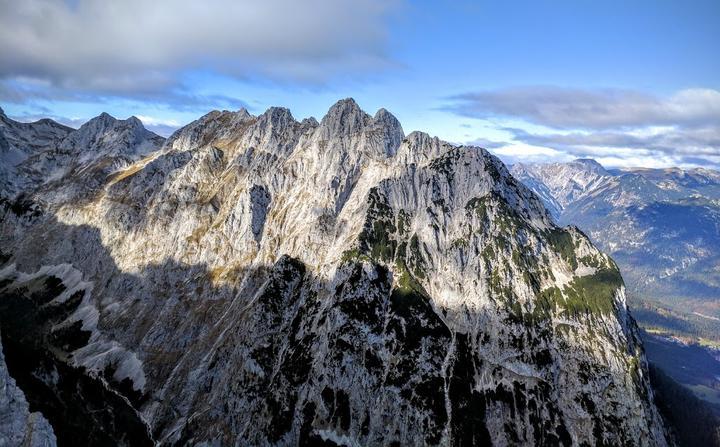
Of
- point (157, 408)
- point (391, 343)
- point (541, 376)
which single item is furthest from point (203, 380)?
point (541, 376)

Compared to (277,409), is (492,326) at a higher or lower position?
higher

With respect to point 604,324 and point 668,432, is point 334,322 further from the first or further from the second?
point 668,432

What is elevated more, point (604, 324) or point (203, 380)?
point (604, 324)

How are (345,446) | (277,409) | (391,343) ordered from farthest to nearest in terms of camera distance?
(391,343) → (277,409) → (345,446)

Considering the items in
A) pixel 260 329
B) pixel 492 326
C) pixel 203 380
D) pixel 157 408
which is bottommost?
pixel 157 408

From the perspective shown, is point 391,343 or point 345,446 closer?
point 345,446

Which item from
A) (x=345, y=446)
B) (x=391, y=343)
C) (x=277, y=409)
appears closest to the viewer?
(x=345, y=446)

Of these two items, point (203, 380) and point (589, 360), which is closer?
point (589, 360)

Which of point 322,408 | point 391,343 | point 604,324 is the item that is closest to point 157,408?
point 322,408

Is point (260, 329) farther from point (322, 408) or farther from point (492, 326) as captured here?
point (492, 326)
